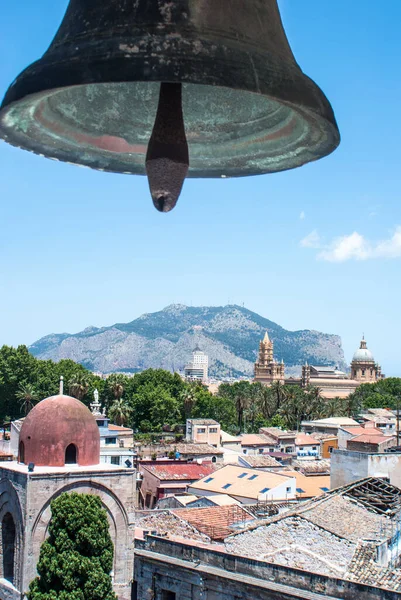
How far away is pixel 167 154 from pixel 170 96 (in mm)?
291

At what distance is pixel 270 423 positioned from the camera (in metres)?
83.4

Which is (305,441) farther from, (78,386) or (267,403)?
(267,403)

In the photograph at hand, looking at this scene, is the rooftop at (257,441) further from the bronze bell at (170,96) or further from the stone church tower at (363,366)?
the stone church tower at (363,366)

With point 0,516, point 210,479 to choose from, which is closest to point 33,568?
point 0,516

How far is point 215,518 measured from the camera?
2720 centimetres

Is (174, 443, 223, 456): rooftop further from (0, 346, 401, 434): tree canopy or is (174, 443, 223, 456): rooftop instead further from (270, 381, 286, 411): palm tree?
(270, 381, 286, 411): palm tree

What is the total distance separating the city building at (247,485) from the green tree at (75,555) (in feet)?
44.4

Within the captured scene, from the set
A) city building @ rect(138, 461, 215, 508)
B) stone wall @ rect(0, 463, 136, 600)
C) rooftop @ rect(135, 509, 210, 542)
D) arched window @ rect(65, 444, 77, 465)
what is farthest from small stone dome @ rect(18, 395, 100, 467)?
city building @ rect(138, 461, 215, 508)

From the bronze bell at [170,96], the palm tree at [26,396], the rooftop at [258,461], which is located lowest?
the rooftop at [258,461]

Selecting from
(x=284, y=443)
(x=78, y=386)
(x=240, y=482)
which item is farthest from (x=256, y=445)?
(x=240, y=482)

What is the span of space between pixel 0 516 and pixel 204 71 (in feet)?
84.8

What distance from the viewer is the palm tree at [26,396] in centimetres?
7625

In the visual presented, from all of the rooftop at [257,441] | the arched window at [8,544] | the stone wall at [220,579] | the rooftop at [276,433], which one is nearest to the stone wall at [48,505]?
the arched window at [8,544]

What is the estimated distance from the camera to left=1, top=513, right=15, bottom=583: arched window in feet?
84.4
